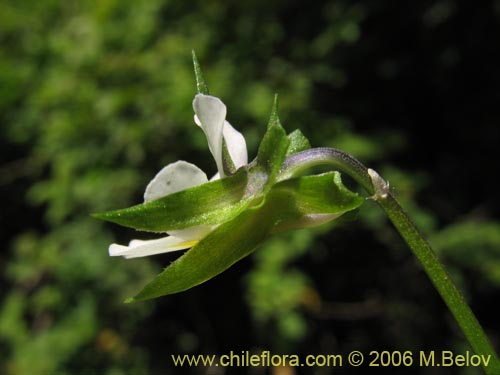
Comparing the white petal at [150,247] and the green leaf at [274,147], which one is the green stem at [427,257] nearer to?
the green leaf at [274,147]

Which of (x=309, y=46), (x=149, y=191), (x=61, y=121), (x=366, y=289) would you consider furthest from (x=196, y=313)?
(x=149, y=191)

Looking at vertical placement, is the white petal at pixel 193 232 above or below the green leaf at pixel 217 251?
above

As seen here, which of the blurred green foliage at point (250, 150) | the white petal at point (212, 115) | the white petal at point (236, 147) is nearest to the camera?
the white petal at point (212, 115)

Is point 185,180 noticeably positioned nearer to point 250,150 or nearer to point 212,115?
point 212,115

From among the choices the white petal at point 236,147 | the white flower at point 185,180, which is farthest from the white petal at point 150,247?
the white petal at point 236,147

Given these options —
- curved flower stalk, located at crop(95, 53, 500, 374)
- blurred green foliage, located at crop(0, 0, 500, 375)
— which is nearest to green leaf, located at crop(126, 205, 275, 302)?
curved flower stalk, located at crop(95, 53, 500, 374)

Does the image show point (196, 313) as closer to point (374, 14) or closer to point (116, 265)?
point (116, 265)

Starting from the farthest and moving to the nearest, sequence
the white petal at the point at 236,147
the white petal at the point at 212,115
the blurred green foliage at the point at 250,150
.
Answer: the blurred green foliage at the point at 250,150 → the white petal at the point at 236,147 → the white petal at the point at 212,115
